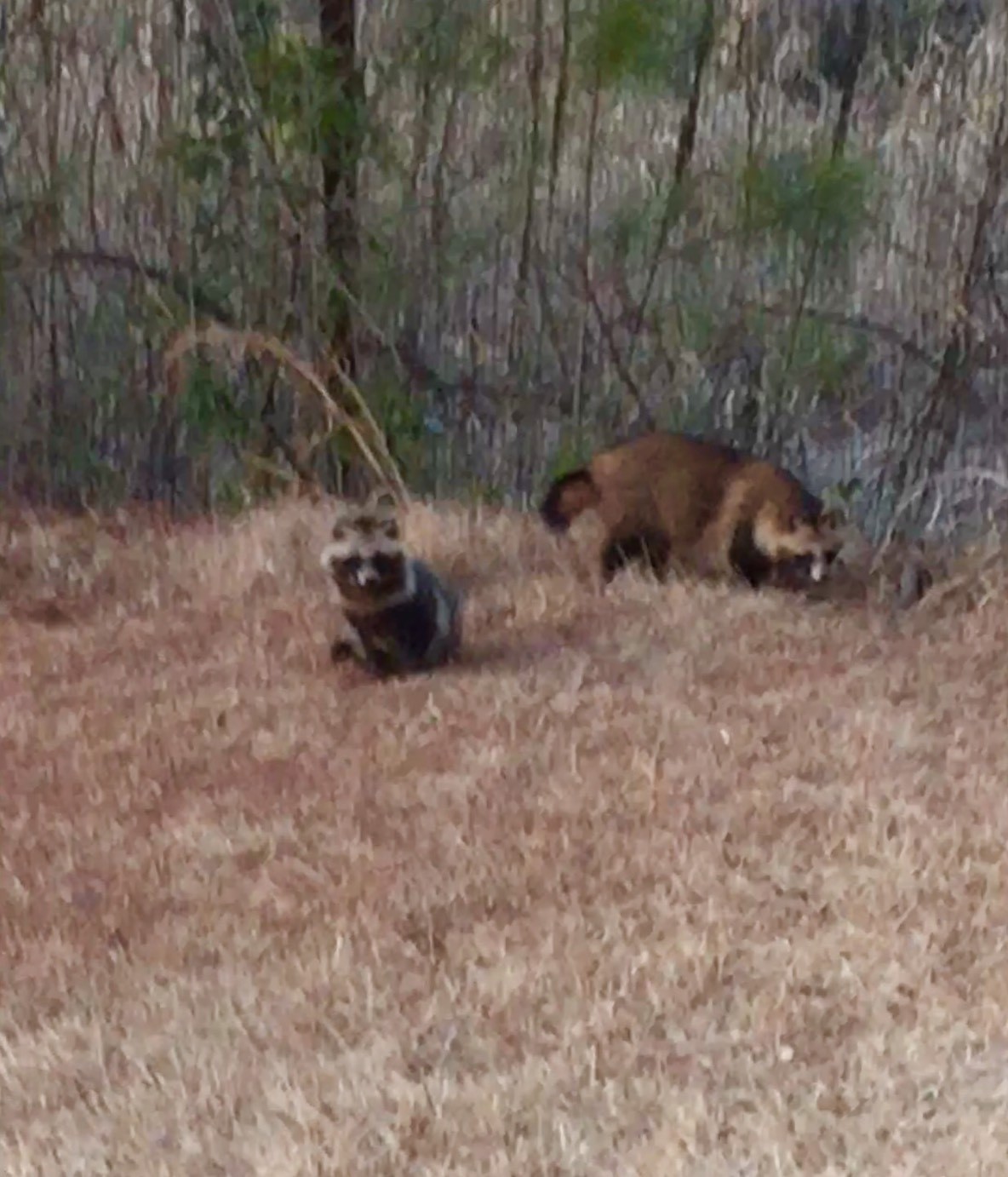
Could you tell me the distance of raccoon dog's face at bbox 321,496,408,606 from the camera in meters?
2.94

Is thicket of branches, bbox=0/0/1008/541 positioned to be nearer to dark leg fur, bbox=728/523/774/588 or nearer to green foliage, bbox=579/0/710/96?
green foliage, bbox=579/0/710/96

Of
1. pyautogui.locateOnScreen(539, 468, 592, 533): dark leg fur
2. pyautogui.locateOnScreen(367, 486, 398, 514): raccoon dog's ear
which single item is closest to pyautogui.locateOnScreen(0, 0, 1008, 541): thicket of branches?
pyautogui.locateOnScreen(367, 486, 398, 514): raccoon dog's ear

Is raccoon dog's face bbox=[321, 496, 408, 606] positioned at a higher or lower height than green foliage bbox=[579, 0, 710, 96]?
lower

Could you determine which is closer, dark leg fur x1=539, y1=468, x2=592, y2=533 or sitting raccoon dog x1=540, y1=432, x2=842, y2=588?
sitting raccoon dog x1=540, y1=432, x2=842, y2=588

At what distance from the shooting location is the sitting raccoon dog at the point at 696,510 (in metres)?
3.39

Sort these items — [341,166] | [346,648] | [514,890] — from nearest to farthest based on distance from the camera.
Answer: [514,890] → [346,648] → [341,166]

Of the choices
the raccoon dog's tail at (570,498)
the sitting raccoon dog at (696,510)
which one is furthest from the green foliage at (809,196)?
the raccoon dog's tail at (570,498)

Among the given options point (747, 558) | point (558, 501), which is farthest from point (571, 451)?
point (747, 558)

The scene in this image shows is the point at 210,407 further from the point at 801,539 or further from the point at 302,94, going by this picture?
the point at 801,539

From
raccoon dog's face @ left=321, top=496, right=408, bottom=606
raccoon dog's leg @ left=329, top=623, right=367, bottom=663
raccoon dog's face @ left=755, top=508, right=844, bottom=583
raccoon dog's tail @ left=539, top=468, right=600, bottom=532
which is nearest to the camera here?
raccoon dog's face @ left=321, top=496, right=408, bottom=606

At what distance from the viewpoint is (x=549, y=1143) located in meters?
1.77

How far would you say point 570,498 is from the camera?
3623mm

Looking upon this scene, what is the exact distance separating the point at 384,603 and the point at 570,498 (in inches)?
31.5

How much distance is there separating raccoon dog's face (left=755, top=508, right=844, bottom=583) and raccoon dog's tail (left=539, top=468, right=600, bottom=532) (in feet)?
1.29
